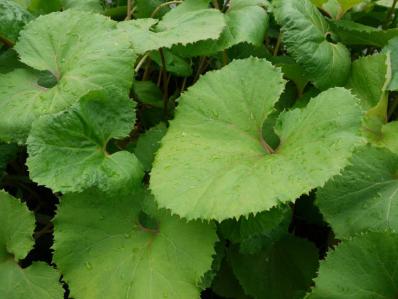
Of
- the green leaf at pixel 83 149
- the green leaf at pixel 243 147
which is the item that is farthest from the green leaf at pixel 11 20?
the green leaf at pixel 243 147

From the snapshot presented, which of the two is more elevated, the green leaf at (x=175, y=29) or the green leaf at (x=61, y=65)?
the green leaf at (x=175, y=29)

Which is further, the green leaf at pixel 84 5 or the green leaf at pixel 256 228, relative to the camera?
the green leaf at pixel 84 5

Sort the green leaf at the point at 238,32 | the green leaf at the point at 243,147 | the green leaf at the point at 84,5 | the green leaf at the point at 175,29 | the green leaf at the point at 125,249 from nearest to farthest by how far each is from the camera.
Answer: the green leaf at the point at 243,147 < the green leaf at the point at 125,249 < the green leaf at the point at 175,29 < the green leaf at the point at 238,32 < the green leaf at the point at 84,5

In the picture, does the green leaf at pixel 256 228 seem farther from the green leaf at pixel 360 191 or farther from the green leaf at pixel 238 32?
the green leaf at pixel 238 32

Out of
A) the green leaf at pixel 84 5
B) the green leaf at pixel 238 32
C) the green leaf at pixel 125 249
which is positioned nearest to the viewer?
the green leaf at pixel 125 249

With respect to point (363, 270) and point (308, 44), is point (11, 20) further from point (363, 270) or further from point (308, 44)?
point (363, 270)

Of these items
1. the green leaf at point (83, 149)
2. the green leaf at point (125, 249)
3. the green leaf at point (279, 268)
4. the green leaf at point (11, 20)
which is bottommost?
the green leaf at point (279, 268)

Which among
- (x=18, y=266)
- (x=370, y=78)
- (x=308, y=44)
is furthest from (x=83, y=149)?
(x=370, y=78)
